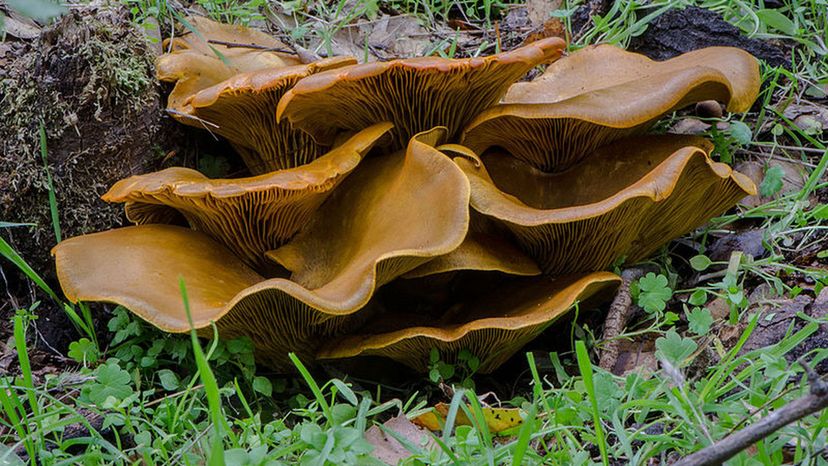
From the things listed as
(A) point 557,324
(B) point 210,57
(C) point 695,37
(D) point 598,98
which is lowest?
(A) point 557,324

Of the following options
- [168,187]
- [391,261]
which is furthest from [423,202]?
[168,187]

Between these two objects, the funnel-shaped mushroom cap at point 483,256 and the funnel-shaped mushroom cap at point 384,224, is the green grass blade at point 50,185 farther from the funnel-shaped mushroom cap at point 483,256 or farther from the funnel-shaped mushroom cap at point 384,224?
the funnel-shaped mushroom cap at point 483,256

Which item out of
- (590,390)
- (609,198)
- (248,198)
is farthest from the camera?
(248,198)

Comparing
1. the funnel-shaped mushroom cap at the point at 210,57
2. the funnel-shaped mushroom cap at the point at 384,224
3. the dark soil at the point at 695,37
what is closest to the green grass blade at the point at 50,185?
the funnel-shaped mushroom cap at the point at 210,57

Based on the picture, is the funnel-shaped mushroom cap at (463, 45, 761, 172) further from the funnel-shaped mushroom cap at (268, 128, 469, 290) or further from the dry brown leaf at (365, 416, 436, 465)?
the dry brown leaf at (365, 416, 436, 465)

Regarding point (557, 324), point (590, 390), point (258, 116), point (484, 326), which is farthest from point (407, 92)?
point (590, 390)

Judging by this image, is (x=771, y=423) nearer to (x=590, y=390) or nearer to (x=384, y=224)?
(x=590, y=390)

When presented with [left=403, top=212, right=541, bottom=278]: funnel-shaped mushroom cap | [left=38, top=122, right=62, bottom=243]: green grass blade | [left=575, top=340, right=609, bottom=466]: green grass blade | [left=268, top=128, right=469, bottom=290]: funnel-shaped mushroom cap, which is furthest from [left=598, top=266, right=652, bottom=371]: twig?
[left=38, top=122, right=62, bottom=243]: green grass blade
